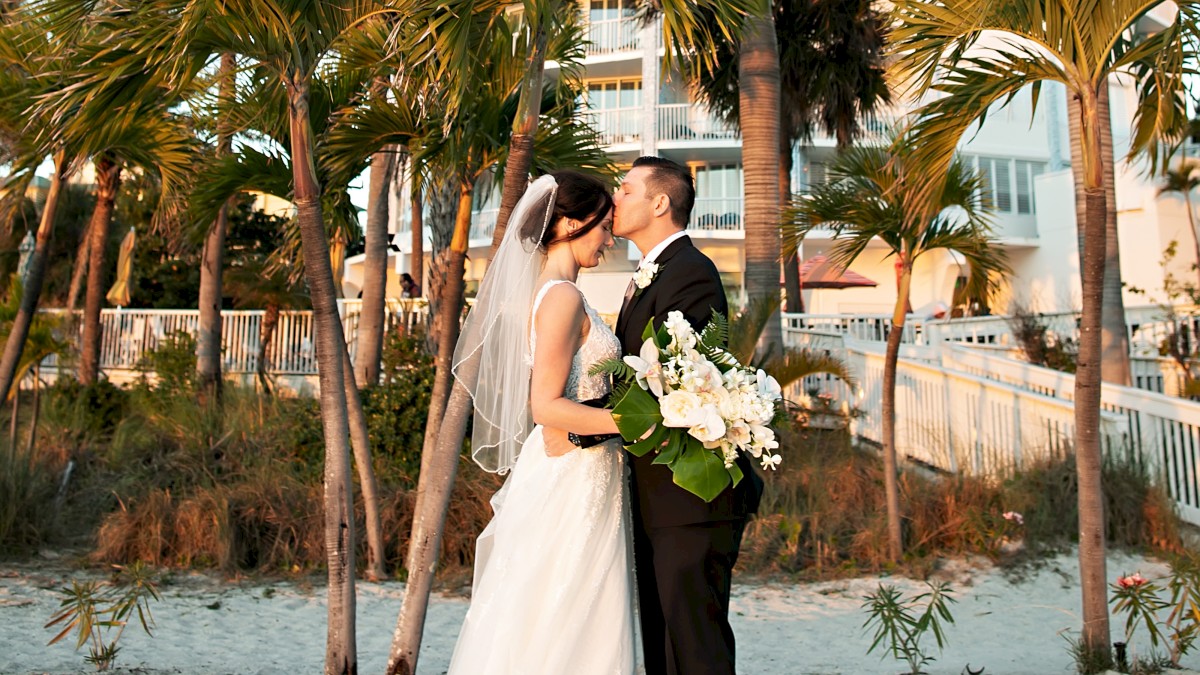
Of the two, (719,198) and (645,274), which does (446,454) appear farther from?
(719,198)

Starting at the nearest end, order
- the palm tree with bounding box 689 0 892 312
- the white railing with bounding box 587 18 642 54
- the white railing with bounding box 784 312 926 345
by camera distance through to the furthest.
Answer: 1. the white railing with bounding box 784 312 926 345
2. the palm tree with bounding box 689 0 892 312
3. the white railing with bounding box 587 18 642 54

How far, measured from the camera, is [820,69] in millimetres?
15648

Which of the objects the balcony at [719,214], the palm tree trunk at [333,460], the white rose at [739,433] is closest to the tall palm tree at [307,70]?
the palm tree trunk at [333,460]

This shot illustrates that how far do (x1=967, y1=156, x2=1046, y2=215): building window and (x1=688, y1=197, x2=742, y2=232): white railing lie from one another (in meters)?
7.32

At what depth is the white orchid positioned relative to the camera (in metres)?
3.21

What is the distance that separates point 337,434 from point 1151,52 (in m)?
4.56

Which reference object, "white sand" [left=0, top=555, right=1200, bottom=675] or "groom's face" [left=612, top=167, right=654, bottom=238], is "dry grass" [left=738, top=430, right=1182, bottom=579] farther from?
"groom's face" [left=612, top=167, right=654, bottom=238]

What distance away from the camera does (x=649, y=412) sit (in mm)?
3236

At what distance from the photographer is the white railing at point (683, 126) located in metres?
28.2

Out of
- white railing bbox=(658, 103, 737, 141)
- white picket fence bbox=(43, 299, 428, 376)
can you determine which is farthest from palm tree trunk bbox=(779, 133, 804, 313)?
white railing bbox=(658, 103, 737, 141)

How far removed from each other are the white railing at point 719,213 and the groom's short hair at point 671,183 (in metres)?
25.4

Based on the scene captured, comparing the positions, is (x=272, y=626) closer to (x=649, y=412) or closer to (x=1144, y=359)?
(x=649, y=412)

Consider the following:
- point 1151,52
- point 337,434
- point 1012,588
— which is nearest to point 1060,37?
point 1151,52

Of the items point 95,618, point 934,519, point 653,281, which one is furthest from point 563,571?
point 934,519
